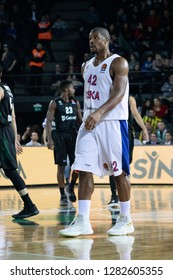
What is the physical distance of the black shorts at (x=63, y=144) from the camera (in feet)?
48.6

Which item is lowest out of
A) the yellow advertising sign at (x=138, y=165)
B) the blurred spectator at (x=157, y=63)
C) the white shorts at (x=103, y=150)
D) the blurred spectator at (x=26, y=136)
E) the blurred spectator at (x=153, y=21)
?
the yellow advertising sign at (x=138, y=165)

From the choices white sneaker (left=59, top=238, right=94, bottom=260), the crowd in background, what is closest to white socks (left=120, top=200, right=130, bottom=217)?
white sneaker (left=59, top=238, right=94, bottom=260)

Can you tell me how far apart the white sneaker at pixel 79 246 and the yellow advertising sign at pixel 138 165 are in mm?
10174

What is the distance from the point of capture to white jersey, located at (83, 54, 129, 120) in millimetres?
9727

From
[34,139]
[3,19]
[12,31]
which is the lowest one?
[34,139]

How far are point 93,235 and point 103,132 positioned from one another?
3.95 ft

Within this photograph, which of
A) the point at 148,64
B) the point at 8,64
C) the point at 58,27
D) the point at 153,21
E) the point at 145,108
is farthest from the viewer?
the point at 58,27

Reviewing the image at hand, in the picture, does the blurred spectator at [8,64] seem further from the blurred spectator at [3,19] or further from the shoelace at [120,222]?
the shoelace at [120,222]

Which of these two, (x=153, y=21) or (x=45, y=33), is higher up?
(x=153, y=21)

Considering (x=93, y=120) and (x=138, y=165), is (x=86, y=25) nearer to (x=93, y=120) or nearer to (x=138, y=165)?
(x=138, y=165)

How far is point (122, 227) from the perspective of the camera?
9906mm

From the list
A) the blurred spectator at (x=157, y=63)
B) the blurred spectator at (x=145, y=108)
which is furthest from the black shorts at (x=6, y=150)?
the blurred spectator at (x=157, y=63)

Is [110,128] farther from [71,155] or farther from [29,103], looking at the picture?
[29,103]

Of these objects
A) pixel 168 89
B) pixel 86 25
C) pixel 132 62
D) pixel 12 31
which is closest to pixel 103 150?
pixel 168 89
